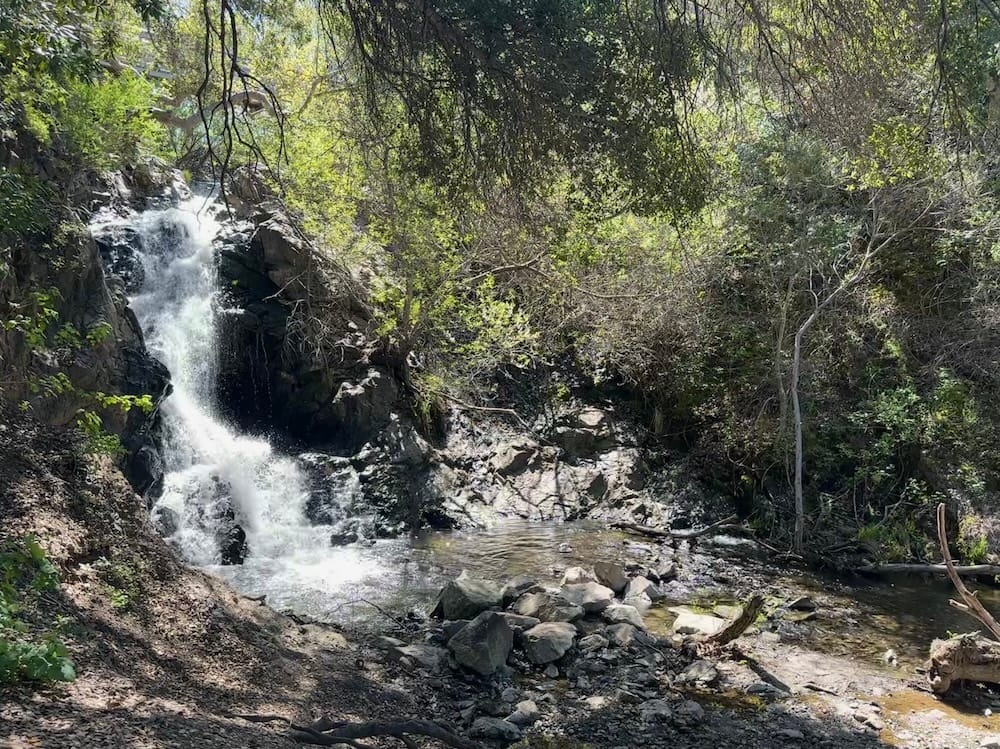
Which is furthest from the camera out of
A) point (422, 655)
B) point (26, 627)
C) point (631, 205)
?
point (422, 655)

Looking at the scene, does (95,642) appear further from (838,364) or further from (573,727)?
(838,364)

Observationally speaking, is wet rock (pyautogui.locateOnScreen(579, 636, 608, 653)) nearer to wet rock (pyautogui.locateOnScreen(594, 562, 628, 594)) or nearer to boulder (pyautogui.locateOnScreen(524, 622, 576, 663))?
boulder (pyautogui.locateOnScreen(524, 622, 576, 663))

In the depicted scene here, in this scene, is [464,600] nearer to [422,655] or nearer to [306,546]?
[422,655]

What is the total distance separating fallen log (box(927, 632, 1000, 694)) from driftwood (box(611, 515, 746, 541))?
544 cm

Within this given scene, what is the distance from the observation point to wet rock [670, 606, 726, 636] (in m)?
7.57

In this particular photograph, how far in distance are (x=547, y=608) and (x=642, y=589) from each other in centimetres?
198

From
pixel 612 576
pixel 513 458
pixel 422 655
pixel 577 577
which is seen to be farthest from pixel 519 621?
pixel 513 458

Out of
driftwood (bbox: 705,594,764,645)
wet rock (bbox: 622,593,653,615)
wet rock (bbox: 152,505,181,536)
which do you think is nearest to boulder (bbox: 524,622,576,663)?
driftwood (bbox: 705,594,764,645)

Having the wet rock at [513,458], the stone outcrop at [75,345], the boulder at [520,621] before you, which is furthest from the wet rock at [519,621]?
the wet rock at [513,458]

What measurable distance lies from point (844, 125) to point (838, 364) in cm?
805

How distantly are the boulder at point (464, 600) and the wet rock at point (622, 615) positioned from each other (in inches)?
43.7

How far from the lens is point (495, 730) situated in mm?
5180

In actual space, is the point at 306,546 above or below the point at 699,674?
above

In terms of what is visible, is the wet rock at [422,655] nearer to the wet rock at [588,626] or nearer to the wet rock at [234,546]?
the wet rock at [588,626]
